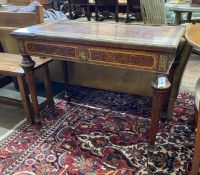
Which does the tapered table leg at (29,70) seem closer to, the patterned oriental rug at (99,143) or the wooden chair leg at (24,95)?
the wooden chair leg at (24,95)

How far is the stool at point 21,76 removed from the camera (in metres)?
1.72

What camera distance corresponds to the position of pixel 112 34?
144cm

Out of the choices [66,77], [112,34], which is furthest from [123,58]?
A: [66,77]

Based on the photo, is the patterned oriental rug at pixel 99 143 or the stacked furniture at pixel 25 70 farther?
the stacked furniture at pixel 25 70

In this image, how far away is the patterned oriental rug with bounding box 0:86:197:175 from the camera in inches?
57.8

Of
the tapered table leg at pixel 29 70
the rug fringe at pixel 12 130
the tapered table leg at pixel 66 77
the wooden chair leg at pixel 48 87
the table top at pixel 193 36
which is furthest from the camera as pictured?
the tapered table leg at pixel 66 77

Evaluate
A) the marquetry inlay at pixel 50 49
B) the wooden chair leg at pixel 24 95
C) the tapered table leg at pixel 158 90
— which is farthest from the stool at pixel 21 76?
the tapered table leg at pixel 158 90

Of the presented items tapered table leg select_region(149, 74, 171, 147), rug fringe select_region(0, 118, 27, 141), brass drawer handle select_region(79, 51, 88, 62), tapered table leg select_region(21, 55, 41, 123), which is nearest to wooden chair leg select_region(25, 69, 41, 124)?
tapered table leg select_region(21, 55, 41, 123)

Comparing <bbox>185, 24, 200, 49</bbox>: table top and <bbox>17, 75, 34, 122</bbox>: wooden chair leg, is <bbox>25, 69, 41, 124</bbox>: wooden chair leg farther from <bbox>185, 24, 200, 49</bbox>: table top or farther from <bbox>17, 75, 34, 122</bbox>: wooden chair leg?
<bbox>185, 24, 200, 49</bbox>: table top

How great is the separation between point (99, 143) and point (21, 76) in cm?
76

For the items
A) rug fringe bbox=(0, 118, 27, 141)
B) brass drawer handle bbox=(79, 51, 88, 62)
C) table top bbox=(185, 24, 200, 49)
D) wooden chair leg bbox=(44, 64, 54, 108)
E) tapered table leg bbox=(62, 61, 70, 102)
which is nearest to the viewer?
table top bbox=(185, 24, 200, 49)

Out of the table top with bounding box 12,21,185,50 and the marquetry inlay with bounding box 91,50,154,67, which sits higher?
the table top with bounding box 12,21,185,50

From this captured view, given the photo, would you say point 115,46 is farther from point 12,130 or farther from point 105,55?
point 12,130

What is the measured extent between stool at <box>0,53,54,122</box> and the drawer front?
23cm
